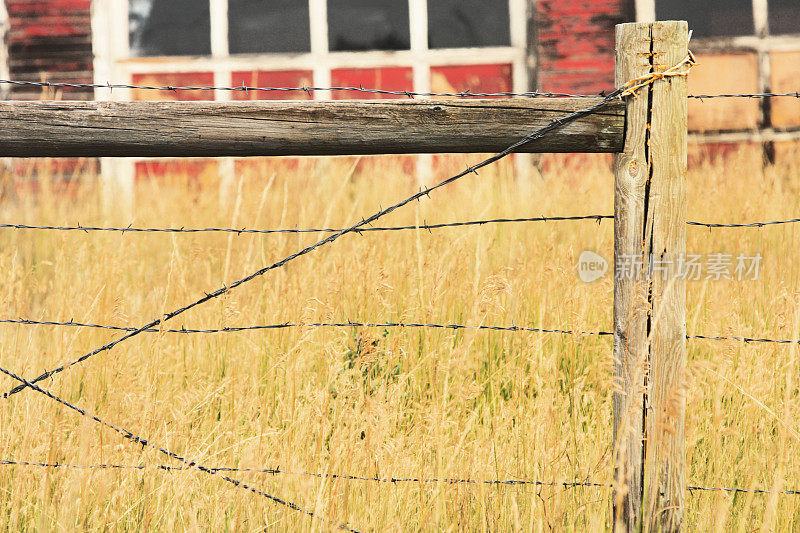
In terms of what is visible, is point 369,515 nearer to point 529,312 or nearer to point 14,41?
point 529,312

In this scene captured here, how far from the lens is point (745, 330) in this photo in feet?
11.5

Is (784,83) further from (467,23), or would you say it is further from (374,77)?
(374,77)

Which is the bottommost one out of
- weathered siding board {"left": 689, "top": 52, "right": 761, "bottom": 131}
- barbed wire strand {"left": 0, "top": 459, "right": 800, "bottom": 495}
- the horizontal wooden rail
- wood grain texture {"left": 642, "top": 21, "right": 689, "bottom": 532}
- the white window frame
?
barbed wire strand {"left": 0, "top": 459, "right": 800, "bottom": 495}

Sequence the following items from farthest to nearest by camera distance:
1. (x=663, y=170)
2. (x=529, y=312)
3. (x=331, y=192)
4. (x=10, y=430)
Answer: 1. (x=331, y=192)
2. (x=529, y=312)
3. (x=10, y=430)
4. (x=663, y=170)

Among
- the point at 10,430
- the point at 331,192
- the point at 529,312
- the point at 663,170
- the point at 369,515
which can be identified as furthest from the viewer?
the point at 331,192

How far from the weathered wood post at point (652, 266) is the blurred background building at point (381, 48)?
6.08m

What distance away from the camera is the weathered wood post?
220 centimetres

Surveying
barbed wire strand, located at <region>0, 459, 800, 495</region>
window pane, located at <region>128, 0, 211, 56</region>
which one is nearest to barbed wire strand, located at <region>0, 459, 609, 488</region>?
barbed wire strand, located at <region>0, 459, 800, 495</region>

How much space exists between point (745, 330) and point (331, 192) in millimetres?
3270

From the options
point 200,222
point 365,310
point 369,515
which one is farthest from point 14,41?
point 369,515

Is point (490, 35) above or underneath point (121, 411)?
above

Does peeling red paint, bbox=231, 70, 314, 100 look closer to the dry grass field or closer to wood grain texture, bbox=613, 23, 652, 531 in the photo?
the dry grass field

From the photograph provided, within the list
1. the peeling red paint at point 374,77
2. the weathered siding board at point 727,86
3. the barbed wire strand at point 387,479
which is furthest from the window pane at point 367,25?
the barbed wire strand at point 387,479

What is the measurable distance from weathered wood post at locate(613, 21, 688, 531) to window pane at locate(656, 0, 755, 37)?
6.75 metres
